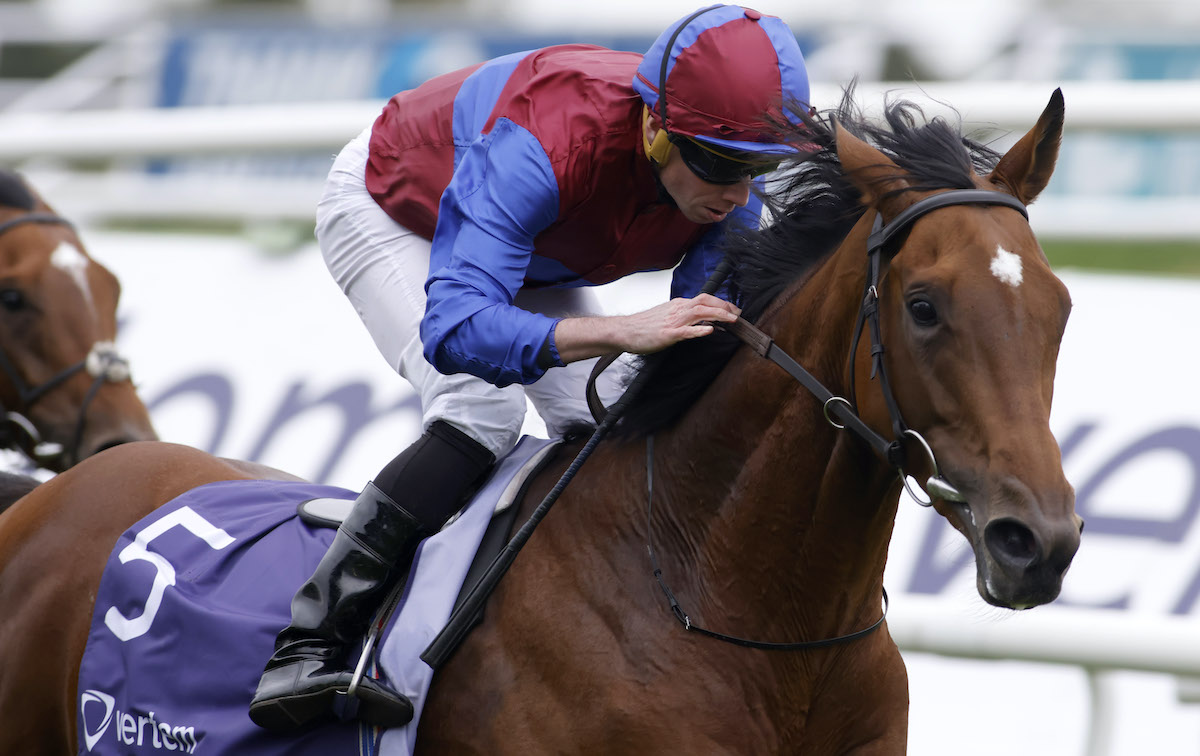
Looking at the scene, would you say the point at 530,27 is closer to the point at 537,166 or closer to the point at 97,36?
the point at 97,36

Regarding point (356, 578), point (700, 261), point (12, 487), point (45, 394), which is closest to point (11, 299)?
point (45, 394)

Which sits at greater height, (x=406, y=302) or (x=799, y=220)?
(x=799, y=220)

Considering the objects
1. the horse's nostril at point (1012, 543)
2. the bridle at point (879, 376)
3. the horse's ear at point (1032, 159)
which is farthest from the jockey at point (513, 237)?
the horse's nostril at point (1012, 543)

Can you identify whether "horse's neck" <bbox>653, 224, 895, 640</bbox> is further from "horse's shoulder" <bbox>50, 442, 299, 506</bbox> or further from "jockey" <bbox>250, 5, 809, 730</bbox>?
"horse's shoulder" <bbox>50, 442, 299, 506</bbox>

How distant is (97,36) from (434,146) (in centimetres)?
675

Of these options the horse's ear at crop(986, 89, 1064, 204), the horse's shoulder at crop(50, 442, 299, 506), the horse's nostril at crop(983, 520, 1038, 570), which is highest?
the horse's ear at crop(986, 89, 1064, 204)

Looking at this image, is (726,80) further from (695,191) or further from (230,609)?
(230,609)

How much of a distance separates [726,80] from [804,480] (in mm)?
690

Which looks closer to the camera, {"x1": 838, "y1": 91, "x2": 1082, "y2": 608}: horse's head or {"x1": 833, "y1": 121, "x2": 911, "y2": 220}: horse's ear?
{"x1": 838, "y1": 91, "x2": 1082, "y2": 608}: horse's head

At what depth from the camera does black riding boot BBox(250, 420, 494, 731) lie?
2.56m

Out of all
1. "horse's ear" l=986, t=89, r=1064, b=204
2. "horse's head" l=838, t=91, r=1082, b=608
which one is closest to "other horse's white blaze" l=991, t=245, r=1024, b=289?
"horse's head" l=838, t=91, r=1082, b=608

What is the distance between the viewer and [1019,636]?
313 cm

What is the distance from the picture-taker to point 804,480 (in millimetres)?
2305

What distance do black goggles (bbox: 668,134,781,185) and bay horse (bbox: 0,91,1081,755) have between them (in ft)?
0.20
